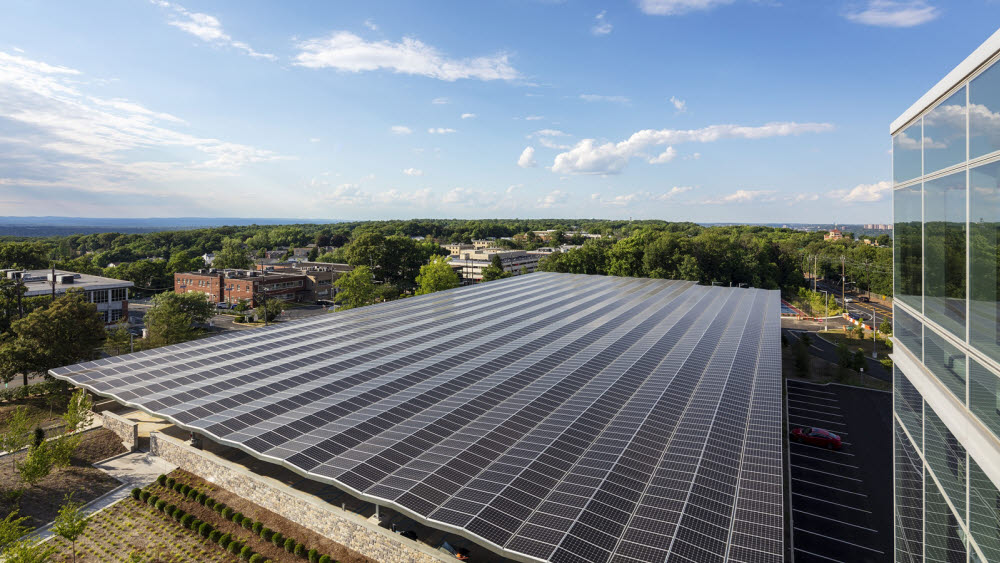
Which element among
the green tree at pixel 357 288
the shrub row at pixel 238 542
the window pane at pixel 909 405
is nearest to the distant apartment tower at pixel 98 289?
the green tree at pixel 357 288

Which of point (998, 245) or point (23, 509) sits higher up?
point (998, 245)

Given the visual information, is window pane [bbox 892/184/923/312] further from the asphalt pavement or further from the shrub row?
the asphalt pavement

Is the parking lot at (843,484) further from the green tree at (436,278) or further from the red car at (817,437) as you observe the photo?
the green tree at (436,278)

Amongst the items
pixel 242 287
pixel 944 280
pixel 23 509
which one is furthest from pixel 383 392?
pixel 242 287

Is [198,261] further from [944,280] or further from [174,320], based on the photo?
[944,280]

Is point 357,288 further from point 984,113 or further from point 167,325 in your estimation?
point 984,113
